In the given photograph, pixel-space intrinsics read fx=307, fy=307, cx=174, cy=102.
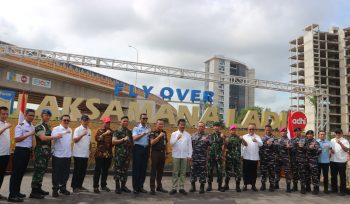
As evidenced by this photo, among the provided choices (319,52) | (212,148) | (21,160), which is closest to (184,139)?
(212,148)

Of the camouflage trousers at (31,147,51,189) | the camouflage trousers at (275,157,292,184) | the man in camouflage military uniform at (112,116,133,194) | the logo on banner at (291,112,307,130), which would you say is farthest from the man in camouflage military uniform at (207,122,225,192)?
the logo on banner at (291,112,307,130)

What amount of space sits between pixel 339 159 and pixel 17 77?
20.6 m

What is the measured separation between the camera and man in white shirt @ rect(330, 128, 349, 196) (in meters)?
7.88

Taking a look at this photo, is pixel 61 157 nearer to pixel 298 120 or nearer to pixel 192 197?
pixel 192 197

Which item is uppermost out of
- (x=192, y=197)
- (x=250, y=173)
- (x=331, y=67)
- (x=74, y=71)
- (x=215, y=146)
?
(x=331, y=67)

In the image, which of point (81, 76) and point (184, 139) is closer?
point (184, 139)

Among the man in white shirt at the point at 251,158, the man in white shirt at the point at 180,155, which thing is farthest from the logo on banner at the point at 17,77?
the man in white shirt at the point at 251,158

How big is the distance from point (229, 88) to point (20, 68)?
90222 mm

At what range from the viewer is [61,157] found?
6.31 m

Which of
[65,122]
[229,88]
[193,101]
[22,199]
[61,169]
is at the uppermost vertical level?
[229,88]

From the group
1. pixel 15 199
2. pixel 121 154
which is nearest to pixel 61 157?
pixel 15 199

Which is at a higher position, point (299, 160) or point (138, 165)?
point (299, 160)

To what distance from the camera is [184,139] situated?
23.8 ft

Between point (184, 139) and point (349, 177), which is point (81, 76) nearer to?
point (184, 139)
